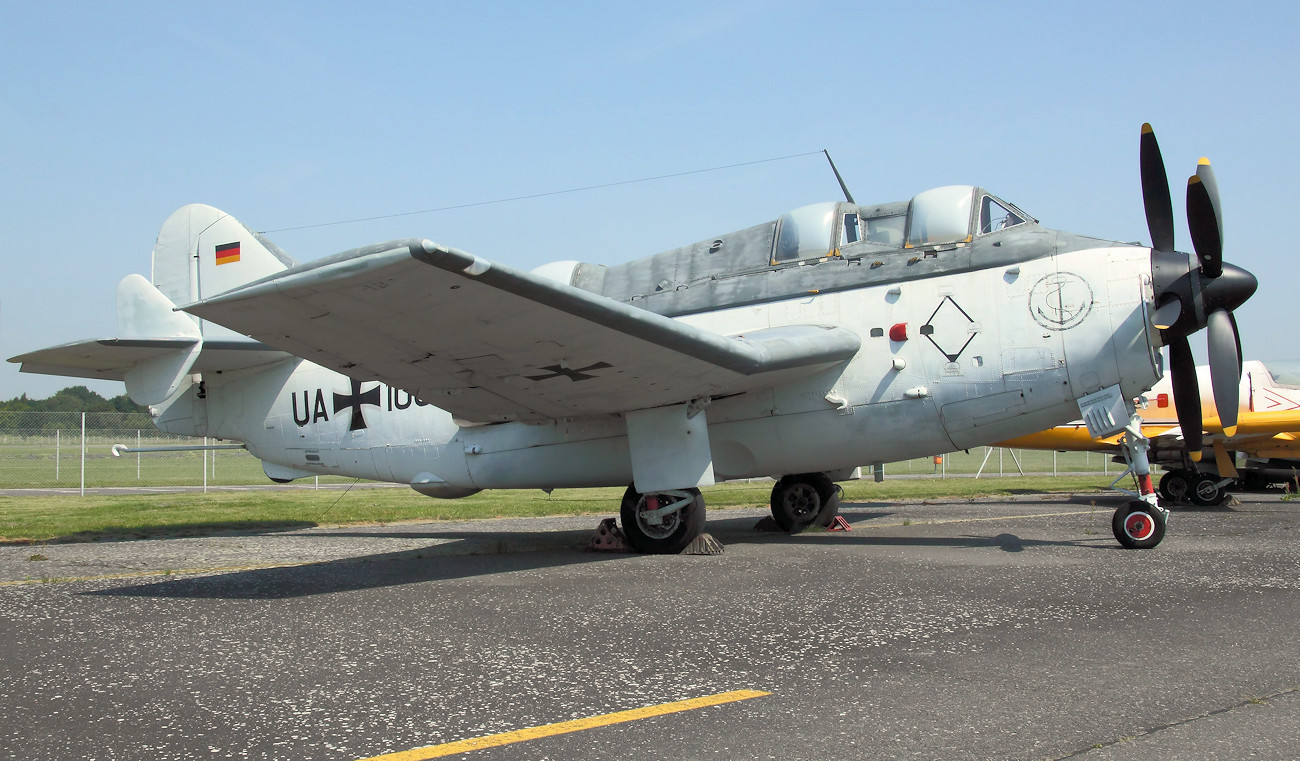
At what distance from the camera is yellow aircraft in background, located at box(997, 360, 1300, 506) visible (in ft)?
61.2

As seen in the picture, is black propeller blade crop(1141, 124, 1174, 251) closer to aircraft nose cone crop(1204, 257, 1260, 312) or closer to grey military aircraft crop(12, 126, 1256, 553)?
grey military aircraft crop(12, 126, 1256, 553)

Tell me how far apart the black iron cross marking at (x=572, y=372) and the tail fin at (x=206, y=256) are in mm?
6168

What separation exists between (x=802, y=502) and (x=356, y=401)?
19.8 feet

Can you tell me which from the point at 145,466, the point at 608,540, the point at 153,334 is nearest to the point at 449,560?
the point at 608,540

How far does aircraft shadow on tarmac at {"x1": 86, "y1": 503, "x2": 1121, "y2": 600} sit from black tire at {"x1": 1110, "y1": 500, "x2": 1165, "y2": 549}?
282 millimetres

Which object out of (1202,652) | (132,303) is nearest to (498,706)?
(1202,652)

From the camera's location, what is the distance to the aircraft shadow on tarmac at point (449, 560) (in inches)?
277

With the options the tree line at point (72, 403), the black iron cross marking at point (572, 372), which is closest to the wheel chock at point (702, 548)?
the black iron cross marking at point (572, 372)

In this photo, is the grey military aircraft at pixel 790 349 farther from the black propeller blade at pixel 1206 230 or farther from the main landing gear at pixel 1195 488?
the main landing gear at pixel 1195 488

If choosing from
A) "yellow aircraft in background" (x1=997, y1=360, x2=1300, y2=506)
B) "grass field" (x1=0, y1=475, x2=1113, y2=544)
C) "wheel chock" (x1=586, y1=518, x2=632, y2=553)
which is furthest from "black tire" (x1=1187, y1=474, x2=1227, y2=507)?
"wheel chock" (x1=586, y1=518, x2=632, y2=553)

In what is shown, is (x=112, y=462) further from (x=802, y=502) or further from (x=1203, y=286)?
(x=1203, y=286)

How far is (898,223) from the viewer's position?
30.9 feet

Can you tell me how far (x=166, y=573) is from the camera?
7941 mm

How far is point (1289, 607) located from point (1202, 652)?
1.75 metres
